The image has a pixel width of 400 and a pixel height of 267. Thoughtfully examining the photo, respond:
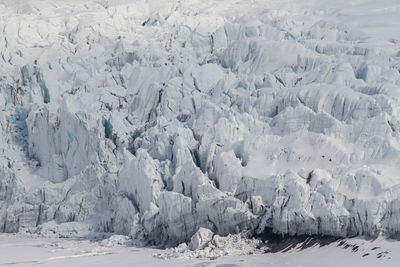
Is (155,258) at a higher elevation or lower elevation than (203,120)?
→ lower

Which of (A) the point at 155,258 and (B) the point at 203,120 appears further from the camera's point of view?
(B) the point at 203,120

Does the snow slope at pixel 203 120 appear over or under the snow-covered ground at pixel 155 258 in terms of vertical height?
over

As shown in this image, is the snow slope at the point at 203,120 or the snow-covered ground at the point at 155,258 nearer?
the snow-covered ground at the point at 155,258

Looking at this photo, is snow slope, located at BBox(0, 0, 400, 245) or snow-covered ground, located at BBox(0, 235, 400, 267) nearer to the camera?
snow-covered ground, located at BBox(0, 235, 400, 267)

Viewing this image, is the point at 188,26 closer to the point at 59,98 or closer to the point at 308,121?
the point at 59,98

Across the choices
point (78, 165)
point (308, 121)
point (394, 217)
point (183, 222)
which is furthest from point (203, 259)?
point (78, 165)
